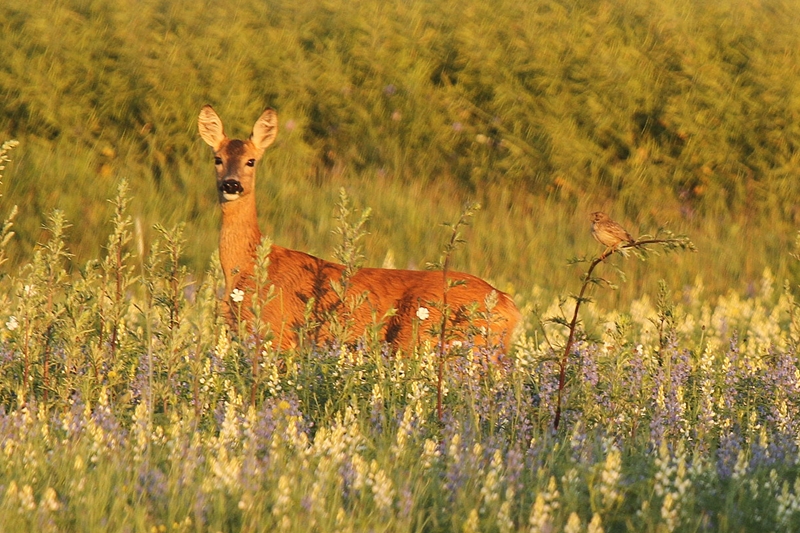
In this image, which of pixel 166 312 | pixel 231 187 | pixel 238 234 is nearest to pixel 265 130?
pixel 231 187

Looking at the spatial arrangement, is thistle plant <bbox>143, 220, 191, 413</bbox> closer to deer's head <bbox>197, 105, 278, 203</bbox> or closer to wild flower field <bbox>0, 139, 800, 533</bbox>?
wild flower field <bbox>0, 139, 800, 533</bbox>

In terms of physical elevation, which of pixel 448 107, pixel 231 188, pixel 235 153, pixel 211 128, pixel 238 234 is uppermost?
pixel 448 107

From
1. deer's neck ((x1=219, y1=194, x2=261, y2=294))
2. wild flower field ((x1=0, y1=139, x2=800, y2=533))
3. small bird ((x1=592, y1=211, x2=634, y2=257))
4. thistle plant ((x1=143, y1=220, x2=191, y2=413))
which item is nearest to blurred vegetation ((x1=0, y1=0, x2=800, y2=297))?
deer's neck ((x1=219, y1=194, x2=261, y2=294))

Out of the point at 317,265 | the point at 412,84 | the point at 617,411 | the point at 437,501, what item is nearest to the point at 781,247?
the point at 412,84

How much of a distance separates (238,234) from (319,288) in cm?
77

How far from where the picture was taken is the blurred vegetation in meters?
11.6

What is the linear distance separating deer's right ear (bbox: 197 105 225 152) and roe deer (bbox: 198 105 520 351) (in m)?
0.32

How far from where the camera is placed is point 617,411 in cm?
490

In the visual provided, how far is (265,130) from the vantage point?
25.3 ft

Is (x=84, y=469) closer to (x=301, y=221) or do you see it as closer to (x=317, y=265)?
(x=317, y=265)

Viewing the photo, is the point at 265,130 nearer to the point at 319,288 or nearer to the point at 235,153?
the point at 235,153

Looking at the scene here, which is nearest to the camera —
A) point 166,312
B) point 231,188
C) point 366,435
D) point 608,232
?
point 366,435

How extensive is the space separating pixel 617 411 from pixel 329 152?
26.8 feet

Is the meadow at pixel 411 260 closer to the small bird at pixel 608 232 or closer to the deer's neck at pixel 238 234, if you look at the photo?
the small bird at pixel 608 232
